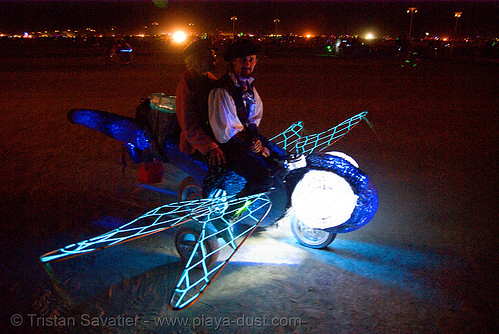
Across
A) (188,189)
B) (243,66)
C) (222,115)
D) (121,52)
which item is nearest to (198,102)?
(222,115)

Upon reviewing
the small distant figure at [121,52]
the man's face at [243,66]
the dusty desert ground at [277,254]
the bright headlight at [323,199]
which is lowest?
the dusty desert ground at [277,254]

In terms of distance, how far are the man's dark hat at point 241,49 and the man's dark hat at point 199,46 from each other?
30 centimetres

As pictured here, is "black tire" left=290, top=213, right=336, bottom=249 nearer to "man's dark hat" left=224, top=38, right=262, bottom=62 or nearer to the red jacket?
the red jacket

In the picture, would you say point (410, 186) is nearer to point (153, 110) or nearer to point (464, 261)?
point (464, 261)

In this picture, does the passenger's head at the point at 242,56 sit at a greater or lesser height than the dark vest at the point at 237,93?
greater

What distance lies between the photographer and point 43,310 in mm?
2979

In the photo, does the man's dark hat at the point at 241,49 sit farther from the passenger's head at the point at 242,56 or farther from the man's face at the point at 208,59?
the man's face at the point at 208,59

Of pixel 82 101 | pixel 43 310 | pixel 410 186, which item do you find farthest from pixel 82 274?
pixel 82 101

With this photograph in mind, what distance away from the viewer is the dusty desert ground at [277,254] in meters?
2.92

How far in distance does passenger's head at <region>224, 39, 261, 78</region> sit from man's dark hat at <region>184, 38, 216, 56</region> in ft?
1.02

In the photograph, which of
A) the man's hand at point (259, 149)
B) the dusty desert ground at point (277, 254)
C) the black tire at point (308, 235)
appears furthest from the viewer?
the black tire at point (308, 235)

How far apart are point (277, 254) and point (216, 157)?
3.98ft

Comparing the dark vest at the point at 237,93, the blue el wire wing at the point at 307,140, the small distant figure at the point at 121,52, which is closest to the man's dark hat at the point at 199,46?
the dark vest at the point at 237,93

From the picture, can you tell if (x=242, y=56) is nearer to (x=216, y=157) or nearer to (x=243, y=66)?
(x=243, y=66)
